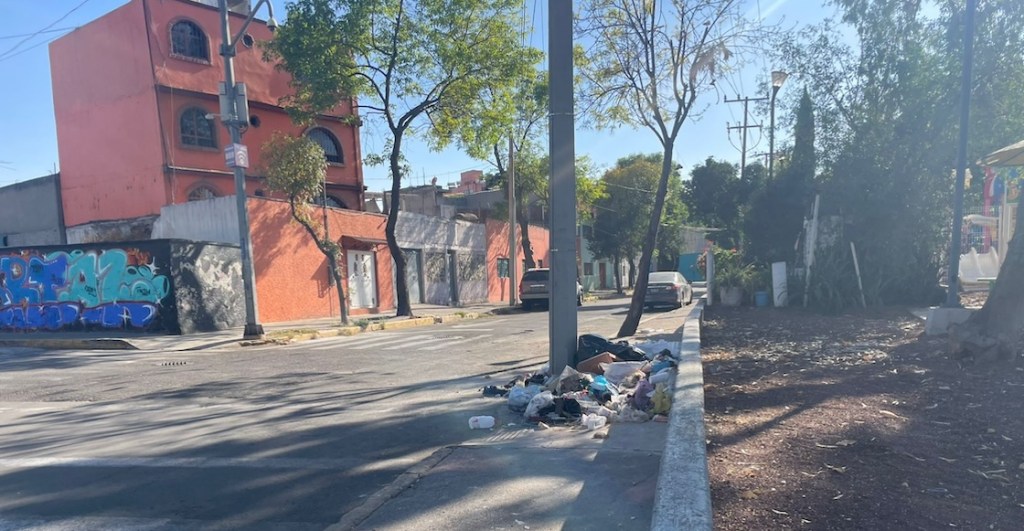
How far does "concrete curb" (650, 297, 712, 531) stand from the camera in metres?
2.58

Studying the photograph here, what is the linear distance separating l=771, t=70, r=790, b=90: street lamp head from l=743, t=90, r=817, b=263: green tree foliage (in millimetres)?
1904

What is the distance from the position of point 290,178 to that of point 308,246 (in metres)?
4.81

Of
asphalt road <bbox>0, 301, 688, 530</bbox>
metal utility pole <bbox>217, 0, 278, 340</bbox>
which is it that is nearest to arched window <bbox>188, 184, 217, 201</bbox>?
metal utility pole <bbox>217, 0, 278, 340</bbox>

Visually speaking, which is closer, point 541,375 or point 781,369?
point 781,369

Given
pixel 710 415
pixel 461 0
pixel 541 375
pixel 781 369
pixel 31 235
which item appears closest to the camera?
pixel 710 415

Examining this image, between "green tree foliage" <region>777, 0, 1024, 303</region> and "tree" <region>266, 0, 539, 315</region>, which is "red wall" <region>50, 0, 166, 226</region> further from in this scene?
"green tree foliage" <region>777, 0, 1024, 303</region>

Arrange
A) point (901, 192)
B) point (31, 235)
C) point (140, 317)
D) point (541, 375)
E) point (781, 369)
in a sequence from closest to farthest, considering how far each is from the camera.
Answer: point (781, 369), point (541, 375), point (901, 192), point (140, 317), point (31, 235)

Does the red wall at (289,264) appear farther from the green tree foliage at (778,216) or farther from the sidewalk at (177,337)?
the green tree foliage at (778,216)

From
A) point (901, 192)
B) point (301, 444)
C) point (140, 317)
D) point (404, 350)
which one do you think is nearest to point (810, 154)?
point (901, 192)

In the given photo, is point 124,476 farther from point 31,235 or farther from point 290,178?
point 31,235

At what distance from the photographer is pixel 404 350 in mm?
11234

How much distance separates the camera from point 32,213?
73.4 ft

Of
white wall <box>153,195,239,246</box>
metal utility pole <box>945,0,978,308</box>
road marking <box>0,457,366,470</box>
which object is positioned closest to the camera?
road marking <box>0,457,366,470</box>

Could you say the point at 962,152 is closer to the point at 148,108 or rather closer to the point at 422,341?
the point at 422,341
